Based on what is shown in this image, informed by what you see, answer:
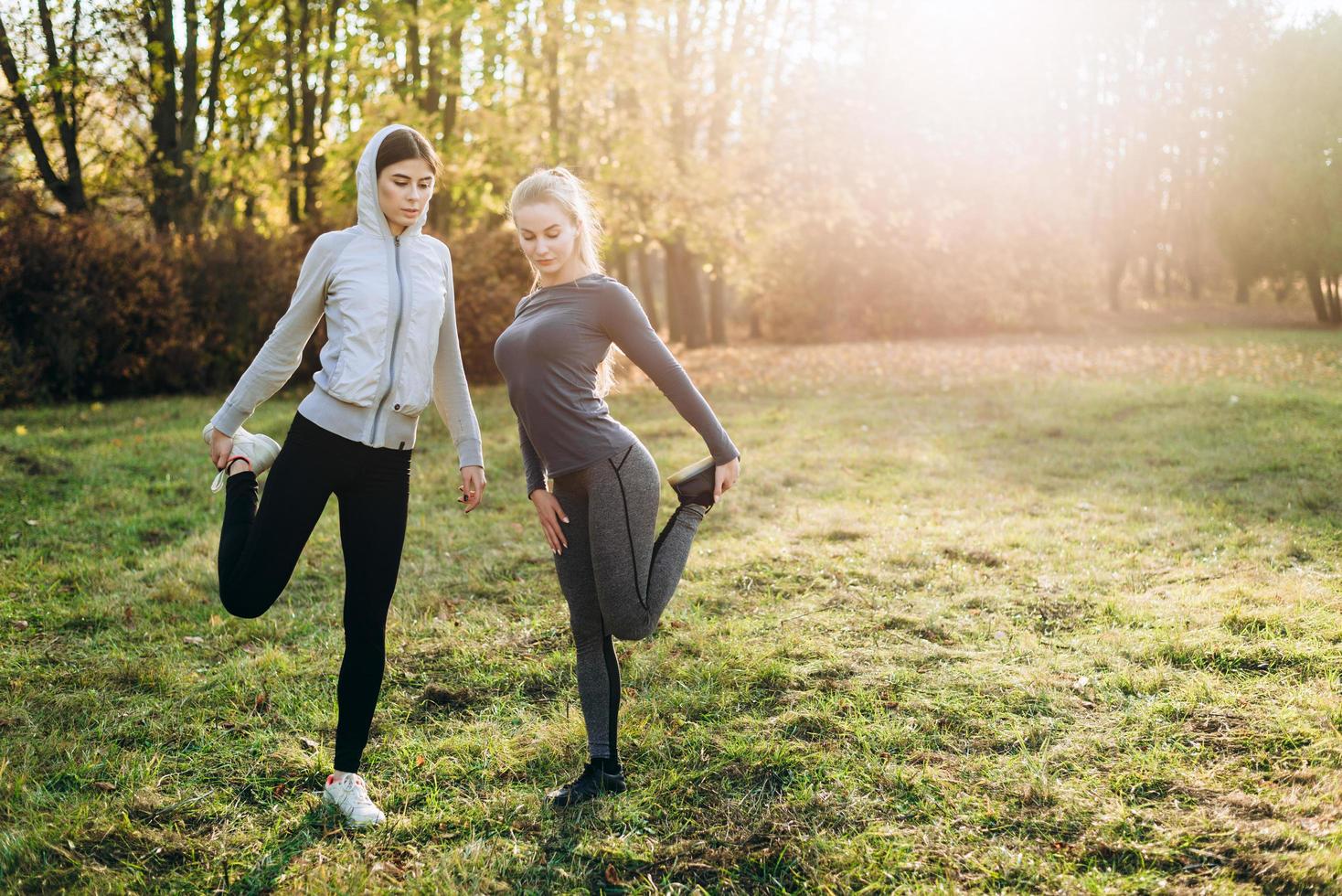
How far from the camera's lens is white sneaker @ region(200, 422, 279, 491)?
3295mm

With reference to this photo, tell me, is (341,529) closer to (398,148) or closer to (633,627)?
(633,627)

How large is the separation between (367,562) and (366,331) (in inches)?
29.0

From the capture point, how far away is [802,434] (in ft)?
35.7

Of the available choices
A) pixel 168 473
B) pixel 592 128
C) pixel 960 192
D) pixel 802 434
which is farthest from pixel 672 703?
pixel 960 192

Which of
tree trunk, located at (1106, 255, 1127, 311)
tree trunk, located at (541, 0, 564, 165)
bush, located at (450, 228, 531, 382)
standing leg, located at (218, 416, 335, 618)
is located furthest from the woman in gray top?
tree trunk, located at (1106, 255, 1127, 311)

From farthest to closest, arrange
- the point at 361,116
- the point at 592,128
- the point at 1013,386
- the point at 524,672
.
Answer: the point at 592,128
the point at 361,116
the point at 1013,386
the point at 524,672

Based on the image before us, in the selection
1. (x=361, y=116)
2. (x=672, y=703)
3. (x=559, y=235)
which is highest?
(x=361, y=116)

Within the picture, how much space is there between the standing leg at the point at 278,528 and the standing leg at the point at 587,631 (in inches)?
30.3

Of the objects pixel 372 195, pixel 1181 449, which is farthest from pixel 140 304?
pixel 1181 449

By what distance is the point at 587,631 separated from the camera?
3404 mm

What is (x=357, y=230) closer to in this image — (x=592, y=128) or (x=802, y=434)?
(x=802, y=434)

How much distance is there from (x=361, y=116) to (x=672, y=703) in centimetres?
1406

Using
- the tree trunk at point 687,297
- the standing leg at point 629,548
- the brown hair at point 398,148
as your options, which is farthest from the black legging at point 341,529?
the tree trunk at point 687,297

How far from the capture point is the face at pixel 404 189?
125 inches
